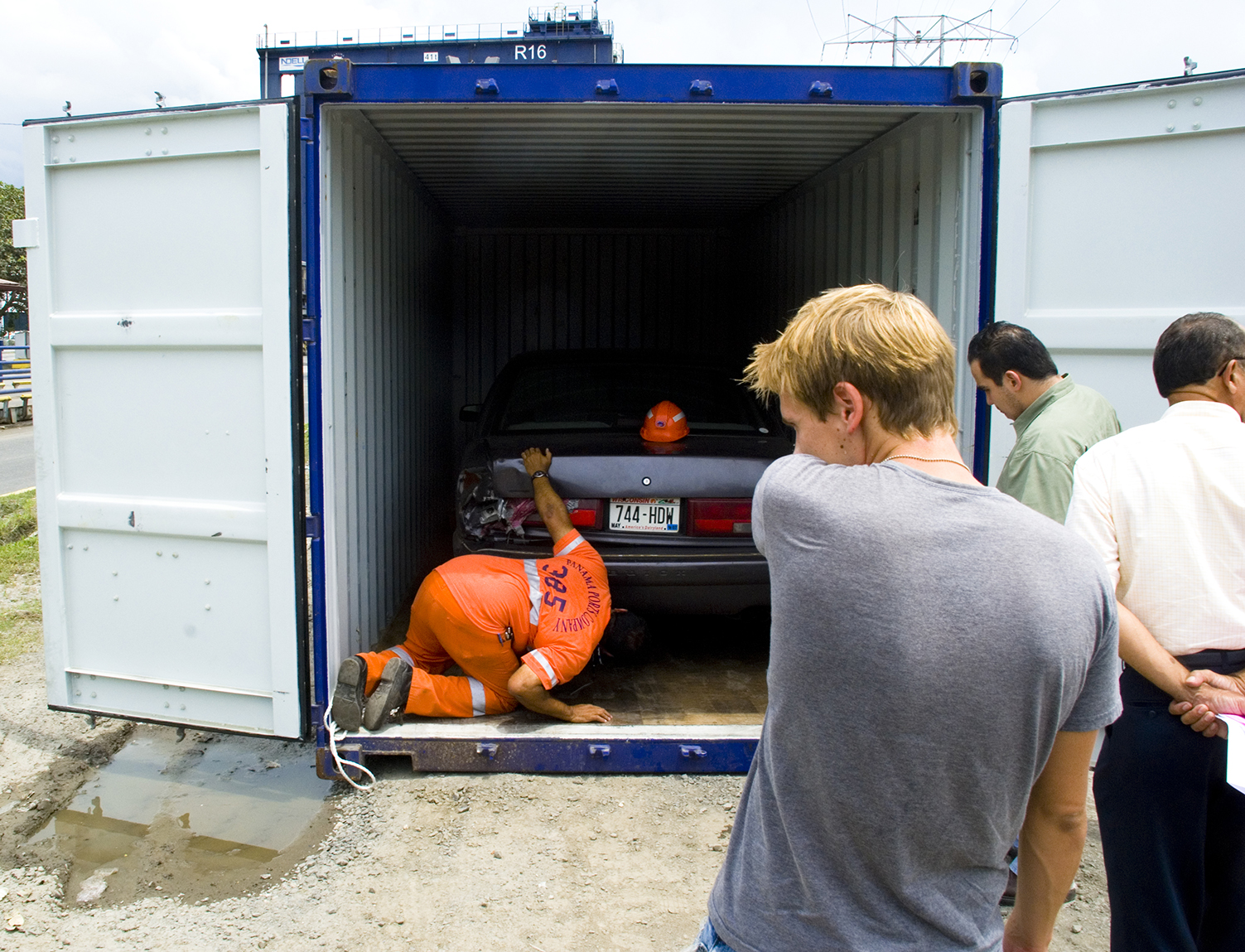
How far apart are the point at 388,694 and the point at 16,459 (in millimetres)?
13348

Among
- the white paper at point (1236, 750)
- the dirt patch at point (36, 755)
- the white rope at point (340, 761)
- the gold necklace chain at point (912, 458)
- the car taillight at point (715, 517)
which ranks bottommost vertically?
the dirt patch at point (36, 755)

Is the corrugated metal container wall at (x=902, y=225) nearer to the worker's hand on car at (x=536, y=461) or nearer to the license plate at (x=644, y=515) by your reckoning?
the license plate at (x=644, y=515)

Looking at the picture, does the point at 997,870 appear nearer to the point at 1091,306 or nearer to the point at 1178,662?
the point at 1178,662

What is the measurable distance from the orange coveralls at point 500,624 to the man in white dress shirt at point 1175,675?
215 cm

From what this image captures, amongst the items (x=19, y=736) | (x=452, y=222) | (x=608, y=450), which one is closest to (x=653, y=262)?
(x=452, y=222)

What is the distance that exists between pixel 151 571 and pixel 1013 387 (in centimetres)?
330

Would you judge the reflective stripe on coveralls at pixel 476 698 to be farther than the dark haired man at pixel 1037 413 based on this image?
Yes

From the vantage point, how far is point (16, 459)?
546 inches

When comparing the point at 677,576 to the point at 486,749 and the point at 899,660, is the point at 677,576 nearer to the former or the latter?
the point at 486,749

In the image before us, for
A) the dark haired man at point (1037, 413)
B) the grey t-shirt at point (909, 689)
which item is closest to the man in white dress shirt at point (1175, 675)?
the dark haired man at point (1037, 413)

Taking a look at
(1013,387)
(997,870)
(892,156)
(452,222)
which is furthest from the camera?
(452,222)

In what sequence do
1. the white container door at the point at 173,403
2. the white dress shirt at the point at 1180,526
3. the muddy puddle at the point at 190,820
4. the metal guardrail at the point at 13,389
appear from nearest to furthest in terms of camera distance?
1. the white dress shirt at the point at 1180,526
2. the muddy puddle at the point at 190,820
3. the white container door at the point at 173,403
4. the metal guardrail at the point at 13,389

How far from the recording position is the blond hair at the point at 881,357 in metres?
1.18

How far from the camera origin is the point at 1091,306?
334 centimetres
